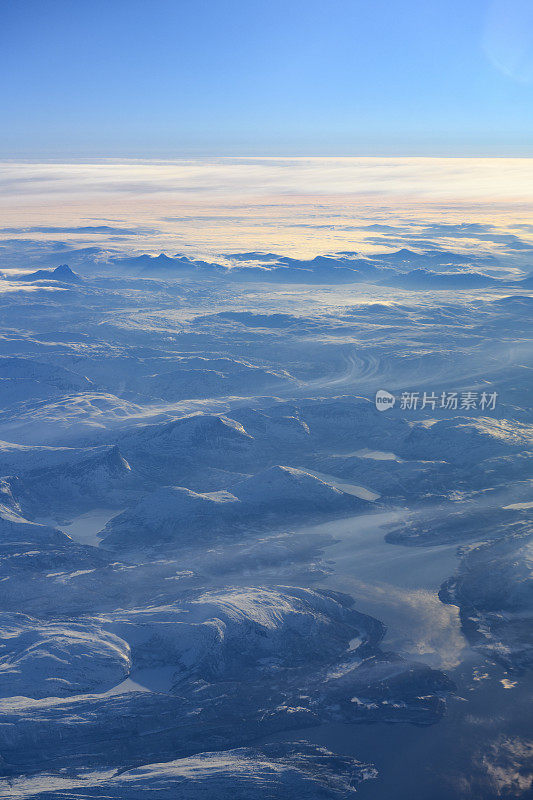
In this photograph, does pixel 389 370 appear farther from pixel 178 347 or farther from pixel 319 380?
pixel 178 347

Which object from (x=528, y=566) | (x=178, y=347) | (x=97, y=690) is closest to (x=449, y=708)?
(x=528, y=566)

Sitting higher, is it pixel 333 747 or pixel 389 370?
pixel 389 370

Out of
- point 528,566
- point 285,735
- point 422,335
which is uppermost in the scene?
point 422,335

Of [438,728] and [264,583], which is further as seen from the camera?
[264,583]

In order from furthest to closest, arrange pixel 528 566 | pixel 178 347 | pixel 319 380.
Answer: pixel 178 347
pixel 319 380
pixel 528 566

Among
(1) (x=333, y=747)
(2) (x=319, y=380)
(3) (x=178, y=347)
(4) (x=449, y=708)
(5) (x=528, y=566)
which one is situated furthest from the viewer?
(3) (x=178, y=347)

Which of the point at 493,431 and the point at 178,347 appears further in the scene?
the point at 178,347

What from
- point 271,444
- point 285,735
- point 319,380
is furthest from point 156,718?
point 319,380
